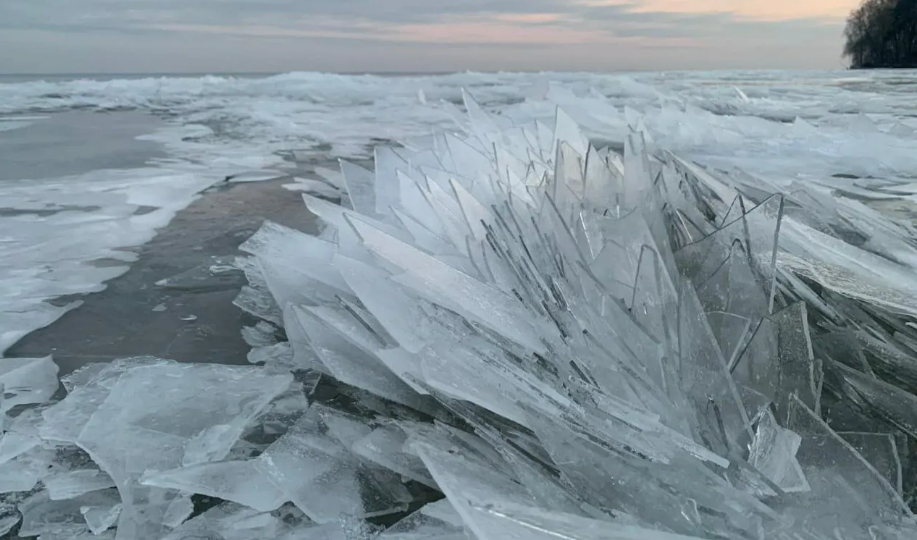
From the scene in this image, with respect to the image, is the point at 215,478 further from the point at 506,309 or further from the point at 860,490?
the point at 860,490

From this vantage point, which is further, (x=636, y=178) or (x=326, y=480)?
(x=636, y=178)

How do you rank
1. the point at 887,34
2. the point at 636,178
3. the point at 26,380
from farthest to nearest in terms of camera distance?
the point at 887,34 → the point at 636,178 → the point at 26,380

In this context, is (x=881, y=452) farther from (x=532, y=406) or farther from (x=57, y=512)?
(x=57, y=512)

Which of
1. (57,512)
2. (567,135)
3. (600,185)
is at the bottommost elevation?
(57,512)

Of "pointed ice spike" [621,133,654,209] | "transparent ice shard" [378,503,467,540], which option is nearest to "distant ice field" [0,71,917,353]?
"pointed ice spike" [621,133,654,209]

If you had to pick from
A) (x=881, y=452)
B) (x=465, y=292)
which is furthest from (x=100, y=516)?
(x=881, y=452)

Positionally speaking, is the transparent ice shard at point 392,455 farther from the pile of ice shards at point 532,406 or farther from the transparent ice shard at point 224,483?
the transparent ice shard at point 224,483

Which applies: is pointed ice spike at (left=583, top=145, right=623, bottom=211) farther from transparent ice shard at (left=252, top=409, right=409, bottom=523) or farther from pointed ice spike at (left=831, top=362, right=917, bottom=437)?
transparent ice shard at (left=252, top=409, right=409, bottom=523)
